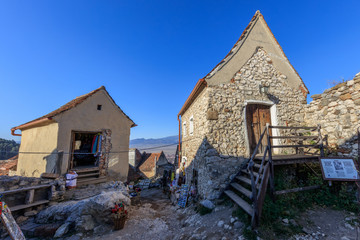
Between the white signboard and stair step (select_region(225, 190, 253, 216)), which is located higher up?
the white signboard

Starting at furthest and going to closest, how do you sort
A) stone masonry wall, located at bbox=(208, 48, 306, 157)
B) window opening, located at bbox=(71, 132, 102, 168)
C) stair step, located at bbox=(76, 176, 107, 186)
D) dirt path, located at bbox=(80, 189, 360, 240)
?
window opening, located at bbox=(71, 132, 102, 168) < stair step, located at bbox=(76, 176, 107, 186) < stone masonry wall, located at bbox=(208, 48, 306, 157) < dirt path, located at bbox=(80, 189, 360, 240)

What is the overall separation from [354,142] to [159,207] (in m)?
8.47

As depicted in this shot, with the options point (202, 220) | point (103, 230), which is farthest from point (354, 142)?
point (103, 230)

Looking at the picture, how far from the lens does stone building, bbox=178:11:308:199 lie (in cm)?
586

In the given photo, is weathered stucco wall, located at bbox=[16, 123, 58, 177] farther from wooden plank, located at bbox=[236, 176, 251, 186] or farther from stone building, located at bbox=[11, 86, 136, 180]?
wooden plank, located at bbox=[236, 176, 251, 186]

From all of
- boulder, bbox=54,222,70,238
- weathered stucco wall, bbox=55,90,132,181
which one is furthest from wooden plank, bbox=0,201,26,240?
weathered stucco wall, bbox=55,90,132,181

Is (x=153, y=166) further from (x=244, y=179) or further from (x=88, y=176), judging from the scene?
(x=244, y=179)

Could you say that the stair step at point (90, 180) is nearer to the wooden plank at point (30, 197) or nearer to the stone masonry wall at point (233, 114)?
the wooden plank at point (30, 197)

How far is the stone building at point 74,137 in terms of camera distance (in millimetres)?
7062

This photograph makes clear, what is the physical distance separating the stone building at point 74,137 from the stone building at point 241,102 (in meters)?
4.72

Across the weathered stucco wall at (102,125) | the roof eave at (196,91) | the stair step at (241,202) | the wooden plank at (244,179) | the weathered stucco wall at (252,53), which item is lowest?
the stair step at (241,202)

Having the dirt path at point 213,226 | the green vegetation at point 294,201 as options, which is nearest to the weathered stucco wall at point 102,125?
the dirt path at point 213,226

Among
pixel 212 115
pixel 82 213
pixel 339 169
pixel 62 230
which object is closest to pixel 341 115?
pixel 339 169

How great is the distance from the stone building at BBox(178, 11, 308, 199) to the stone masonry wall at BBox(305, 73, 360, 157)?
1184mm
